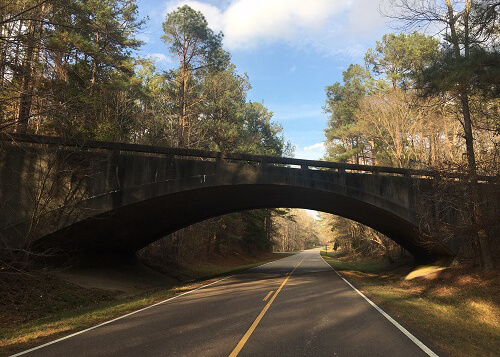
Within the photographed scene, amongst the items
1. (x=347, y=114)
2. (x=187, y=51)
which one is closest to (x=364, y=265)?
(x=347, y=114)

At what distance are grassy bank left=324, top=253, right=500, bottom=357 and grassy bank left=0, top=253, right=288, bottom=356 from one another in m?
7.75

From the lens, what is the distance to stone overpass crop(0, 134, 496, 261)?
12.1 meters

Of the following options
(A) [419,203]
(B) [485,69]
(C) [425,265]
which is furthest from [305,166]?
(C) [425,265]

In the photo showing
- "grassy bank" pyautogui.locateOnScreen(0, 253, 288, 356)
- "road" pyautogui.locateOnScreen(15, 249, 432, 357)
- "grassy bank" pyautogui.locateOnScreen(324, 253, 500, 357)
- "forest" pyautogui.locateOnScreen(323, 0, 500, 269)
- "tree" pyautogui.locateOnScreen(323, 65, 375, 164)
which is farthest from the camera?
"tree" pyautogui.locateOnScreen(323, 65, 375, 164)

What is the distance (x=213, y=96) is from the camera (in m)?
30.8

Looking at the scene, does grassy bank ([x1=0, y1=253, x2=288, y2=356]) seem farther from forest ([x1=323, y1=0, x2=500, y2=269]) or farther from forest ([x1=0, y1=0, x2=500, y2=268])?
forest ([x1=323, y1=0, x2=500, y2=269])

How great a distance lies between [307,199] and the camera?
834 inches

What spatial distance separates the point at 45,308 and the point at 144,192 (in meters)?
5.72

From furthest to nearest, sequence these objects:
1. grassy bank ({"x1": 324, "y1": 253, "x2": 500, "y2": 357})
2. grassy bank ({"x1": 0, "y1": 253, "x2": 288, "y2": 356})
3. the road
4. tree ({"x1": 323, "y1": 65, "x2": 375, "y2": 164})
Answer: tree ({"x1": 323, "y1": 65, "x2": 375, "y2": 164}), grassy bank ({"x1": 0, "y1": 253, "x2": 288, "y2": 356}), grassy bank ({"x1": 324, "y1": 253, "x2": 500, "y2": 357}), the road

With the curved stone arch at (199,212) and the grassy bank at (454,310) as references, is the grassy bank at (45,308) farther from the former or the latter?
the grassy bank at (454,310)

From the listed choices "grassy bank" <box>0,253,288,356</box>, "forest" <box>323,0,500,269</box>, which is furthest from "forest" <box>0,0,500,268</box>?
"grassy bank" <box>0,253,288,356</box>

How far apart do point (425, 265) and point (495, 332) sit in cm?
1314

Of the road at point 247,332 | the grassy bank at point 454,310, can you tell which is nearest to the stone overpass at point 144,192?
the grassy bank at point 454,310

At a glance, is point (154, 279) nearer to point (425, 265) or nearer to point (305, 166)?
point (305, 166)
